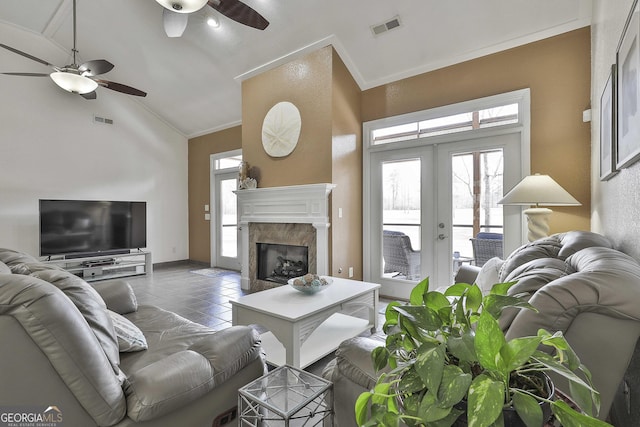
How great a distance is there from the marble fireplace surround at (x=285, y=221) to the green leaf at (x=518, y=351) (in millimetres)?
3409

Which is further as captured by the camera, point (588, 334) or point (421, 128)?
point (421, 128)

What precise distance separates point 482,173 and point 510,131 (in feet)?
1.68

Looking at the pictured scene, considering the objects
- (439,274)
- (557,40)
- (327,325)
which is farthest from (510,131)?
(327,325)

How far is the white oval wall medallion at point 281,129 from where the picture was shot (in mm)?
4352

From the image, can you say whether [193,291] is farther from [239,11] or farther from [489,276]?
[489,276]

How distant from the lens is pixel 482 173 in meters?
3.56

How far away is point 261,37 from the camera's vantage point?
4121 mm

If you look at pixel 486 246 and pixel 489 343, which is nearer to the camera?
pixel 489 343

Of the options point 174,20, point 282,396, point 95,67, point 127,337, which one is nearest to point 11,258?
point 127,337

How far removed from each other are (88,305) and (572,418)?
1.42m

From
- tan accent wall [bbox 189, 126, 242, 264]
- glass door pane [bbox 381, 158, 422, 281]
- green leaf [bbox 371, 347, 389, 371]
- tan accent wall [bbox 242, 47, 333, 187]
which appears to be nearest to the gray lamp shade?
glass door pane [bbox 381, 158, 422, 281]

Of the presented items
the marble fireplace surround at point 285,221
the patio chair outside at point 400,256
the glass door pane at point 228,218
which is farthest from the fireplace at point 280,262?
the glass door pane at point 228,218

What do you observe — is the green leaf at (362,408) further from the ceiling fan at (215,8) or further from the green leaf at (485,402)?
the ceiling fan at (215,8)

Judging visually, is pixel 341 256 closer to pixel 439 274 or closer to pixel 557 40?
pixel 439 274
